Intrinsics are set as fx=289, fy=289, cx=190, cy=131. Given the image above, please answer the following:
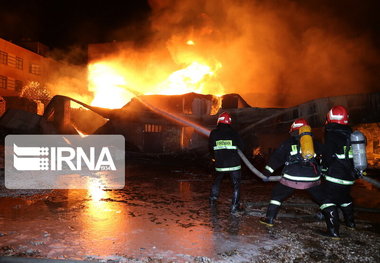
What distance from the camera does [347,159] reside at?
4.33 m

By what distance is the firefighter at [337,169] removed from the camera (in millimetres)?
4238

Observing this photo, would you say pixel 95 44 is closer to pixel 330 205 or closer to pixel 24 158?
pixel 24 158

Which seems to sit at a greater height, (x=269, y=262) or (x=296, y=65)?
(x=296, y=65)

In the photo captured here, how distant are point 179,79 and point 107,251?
70.2ft

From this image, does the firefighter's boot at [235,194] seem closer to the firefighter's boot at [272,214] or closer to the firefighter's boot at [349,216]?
the firefighter's boot at [272,214]

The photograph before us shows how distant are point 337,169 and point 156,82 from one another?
23.5 metres

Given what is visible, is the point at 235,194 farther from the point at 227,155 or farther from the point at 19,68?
the point at 19,68

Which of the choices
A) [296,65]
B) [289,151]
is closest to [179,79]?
[296,65]

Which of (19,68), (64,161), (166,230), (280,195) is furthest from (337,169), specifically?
(19,68)

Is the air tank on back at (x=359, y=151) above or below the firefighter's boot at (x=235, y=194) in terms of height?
above

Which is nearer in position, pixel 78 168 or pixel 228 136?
pixel 228 136

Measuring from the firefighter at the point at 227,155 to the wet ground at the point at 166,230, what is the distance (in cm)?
36

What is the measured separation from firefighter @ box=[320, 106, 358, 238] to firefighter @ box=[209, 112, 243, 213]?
1.57 metres

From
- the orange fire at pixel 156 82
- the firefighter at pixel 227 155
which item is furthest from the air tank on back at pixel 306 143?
the orange fire at pixel 156 82
